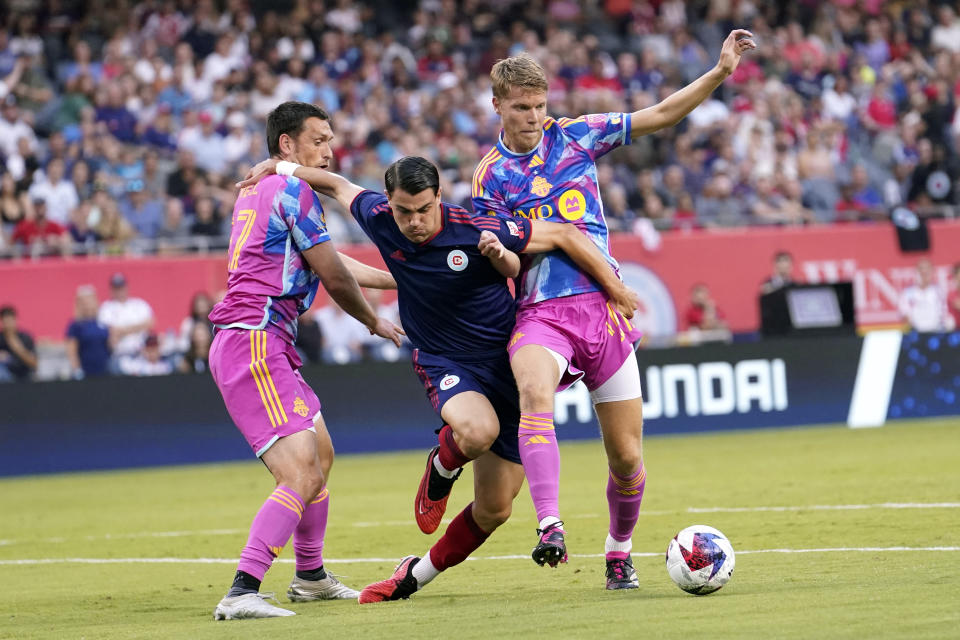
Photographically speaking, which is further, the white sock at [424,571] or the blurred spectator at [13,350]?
the blurred spectator at [13,350]

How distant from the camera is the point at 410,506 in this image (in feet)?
40.2

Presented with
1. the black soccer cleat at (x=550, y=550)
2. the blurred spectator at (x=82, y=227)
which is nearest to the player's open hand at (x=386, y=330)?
the black soccer cleat at (x=550, y=550)

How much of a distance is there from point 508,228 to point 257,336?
4.38 feet

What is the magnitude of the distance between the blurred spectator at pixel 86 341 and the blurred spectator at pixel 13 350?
49 cm

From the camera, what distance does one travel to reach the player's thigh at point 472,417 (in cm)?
677

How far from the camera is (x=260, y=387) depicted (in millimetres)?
6980

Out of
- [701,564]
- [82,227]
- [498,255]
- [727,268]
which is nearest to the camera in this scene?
[701,564]

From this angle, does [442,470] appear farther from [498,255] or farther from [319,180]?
[319,180]

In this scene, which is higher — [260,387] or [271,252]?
[271,252]

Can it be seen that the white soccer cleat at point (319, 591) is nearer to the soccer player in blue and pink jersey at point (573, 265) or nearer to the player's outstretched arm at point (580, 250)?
the soccer player in blue and pink jersey at point (573, 265)

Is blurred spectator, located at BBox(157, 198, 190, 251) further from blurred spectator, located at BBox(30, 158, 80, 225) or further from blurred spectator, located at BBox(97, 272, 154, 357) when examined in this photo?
blurred spectator, located at BBox(30, 158, 80, 225)

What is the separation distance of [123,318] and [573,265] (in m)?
11.6

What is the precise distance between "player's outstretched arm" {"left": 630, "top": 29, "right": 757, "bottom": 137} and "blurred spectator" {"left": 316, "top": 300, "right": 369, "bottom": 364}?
11.6 metres

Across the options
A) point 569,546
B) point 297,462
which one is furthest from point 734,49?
point 569,546
